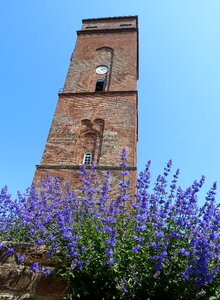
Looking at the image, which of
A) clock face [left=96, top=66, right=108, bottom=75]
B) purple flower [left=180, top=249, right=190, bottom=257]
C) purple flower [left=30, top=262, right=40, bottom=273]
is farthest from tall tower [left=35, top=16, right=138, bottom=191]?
purple flower [left=180, top=249, right=190, bottom=257]

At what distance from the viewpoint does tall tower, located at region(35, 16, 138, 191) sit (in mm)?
14383

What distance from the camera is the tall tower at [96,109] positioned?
47.2 feet

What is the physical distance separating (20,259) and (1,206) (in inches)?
65.9

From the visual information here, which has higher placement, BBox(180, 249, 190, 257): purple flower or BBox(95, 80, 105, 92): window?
BBox(95, 80, 105, 92): window

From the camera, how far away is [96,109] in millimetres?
16578

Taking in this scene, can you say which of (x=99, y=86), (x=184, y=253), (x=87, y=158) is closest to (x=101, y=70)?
(x=99, y=86)

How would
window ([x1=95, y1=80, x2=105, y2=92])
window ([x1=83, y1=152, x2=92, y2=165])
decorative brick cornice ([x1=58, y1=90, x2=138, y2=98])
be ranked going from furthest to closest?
1. window ([x1=95, y1=80, x2=105, y2=92])
2. decorative brick cornice ([x1=58, y1=90, x2=138, y2=98])
3. window ([x1=83, y1=152, x2=92, y2=165])

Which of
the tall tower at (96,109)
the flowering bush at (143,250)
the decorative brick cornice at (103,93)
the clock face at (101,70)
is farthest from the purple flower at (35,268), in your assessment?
the clock face at (101,70)

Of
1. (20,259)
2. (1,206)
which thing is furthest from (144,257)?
(1,206)

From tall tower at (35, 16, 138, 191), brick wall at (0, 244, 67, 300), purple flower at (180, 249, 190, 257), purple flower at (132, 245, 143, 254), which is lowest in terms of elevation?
brick wall at (0, 244, 67, 300)

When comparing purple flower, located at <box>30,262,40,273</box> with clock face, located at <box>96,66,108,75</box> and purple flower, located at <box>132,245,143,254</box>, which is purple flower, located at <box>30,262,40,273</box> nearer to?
purple flower, located at <box>132,245,143,254</box>

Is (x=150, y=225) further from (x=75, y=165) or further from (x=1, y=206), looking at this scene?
(x=75, y=165)

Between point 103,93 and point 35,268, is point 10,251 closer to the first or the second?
point 35,268

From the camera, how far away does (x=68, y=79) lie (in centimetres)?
1856
